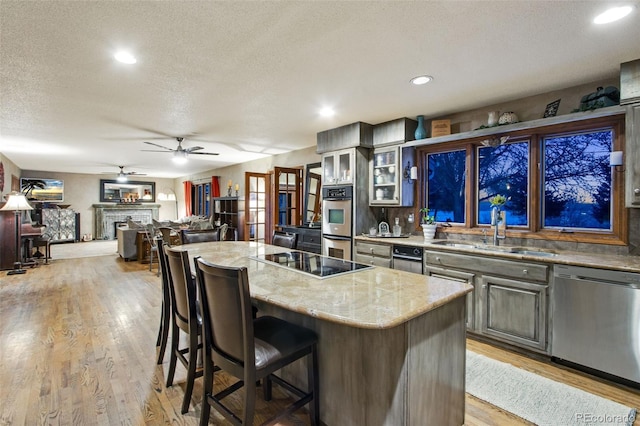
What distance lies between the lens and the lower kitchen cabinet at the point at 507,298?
2645 mm

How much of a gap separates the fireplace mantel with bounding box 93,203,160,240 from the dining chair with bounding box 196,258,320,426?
472 inches

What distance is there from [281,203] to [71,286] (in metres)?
3.68

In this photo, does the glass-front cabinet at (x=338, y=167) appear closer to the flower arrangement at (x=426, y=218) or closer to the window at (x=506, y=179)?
the flower arrangement at (x=426, y=218)

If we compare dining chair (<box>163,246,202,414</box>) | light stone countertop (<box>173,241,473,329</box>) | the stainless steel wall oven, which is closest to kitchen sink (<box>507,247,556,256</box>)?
light stone countertop (<box>173,241,473,329</box>)

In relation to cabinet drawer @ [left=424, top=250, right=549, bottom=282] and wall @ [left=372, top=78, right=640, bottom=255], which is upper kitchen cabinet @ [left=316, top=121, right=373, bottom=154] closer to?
wall @ [left=372, top=78, right=640, bottom=255]

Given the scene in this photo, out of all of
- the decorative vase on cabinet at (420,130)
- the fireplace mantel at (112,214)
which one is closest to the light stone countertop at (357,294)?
the decorative vase on cabinet at (420,130)

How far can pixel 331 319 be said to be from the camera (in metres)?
1.29

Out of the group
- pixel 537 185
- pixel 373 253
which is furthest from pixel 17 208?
pixel 537 185

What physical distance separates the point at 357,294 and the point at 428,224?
8.00 feet

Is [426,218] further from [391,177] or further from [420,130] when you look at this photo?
[420,130]

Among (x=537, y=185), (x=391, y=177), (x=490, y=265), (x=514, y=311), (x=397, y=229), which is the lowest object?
(x=514, y=311)

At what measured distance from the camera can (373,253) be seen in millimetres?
3982

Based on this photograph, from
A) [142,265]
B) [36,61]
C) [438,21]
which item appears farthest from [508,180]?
[142,265]

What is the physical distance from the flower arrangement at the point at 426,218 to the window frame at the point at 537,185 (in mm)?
133
